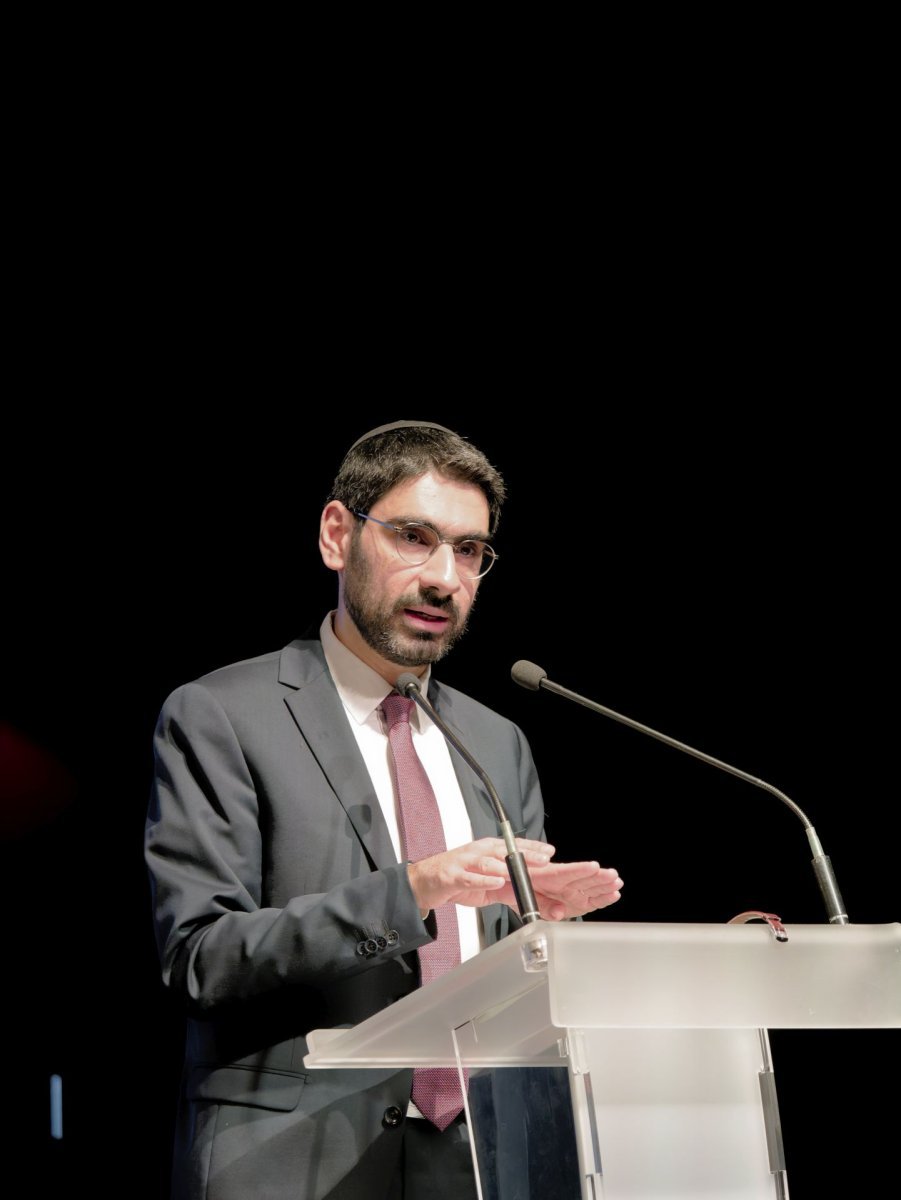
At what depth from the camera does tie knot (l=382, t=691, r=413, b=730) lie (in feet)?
8.50

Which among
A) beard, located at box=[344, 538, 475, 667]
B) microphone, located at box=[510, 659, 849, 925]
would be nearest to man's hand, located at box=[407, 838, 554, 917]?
microphone, located at box=[510, 659, 849, 925]

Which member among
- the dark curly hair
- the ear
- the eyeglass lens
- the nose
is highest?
the dark curly hair

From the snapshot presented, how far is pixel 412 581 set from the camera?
2.70m

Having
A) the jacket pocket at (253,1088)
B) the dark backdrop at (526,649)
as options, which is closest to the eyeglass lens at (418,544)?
the jacket pocket at (253,1088)

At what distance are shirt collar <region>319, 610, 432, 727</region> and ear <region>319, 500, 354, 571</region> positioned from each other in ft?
0.67

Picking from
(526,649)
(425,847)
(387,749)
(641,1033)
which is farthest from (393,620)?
(526,649)

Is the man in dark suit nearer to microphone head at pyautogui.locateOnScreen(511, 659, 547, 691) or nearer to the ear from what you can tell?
the ear

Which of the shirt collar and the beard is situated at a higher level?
the beard

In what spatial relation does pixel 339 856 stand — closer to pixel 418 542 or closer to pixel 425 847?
pixel 425 847

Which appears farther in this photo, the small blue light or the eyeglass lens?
the small blue light

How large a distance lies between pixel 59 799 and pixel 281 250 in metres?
1.91

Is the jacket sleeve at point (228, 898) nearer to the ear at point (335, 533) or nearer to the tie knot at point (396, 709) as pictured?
the tie knot at point (396, 709)

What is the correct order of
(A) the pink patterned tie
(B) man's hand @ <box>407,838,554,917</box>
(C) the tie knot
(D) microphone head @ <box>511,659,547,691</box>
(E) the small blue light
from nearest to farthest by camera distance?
(B) man's hand @ <box>407,838,554,917</box>, (A) the pink patterned tie, (D) microphone head @ <box>511,659,547,691</box>, (C) the tie knot, (E) the small blue light

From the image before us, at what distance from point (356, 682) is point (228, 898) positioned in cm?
59
